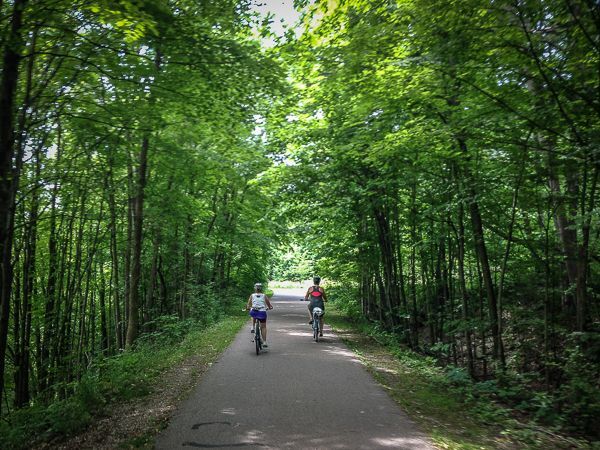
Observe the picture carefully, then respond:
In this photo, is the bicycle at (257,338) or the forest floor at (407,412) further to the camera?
the bicycle at (257,338)

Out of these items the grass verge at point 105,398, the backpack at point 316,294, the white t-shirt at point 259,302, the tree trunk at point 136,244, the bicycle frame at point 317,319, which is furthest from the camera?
the backpack at point 316,294

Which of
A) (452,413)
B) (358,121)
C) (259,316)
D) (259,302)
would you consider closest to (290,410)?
(452,413)

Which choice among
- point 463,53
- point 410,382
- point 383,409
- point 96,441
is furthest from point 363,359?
point 463,53

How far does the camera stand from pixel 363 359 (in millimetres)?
10484

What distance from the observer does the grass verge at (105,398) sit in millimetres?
6039

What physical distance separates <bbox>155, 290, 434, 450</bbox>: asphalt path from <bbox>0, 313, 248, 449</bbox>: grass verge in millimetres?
587

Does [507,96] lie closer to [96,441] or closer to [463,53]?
[463,53]

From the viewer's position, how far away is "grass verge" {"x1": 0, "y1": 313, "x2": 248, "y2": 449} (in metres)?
6.04

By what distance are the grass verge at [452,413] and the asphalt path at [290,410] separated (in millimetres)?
300

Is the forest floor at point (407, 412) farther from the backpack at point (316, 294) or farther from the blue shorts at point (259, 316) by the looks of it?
the backpack at point (316, 294)

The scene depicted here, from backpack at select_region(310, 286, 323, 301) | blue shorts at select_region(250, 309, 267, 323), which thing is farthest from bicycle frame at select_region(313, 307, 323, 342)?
blue shorts at select_region(250, 309, 267, 323)

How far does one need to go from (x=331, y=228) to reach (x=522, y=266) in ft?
28.1

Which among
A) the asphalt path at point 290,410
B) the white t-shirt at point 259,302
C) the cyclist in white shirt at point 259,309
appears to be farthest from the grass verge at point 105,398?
the white t-shirt at point 259,302

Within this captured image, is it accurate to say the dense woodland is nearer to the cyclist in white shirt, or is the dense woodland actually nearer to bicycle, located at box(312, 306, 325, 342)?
the cyclist in white shirt
